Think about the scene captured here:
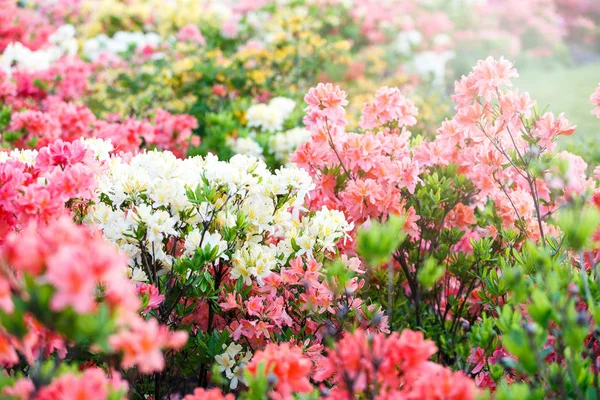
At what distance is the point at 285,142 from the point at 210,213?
77.8 inches

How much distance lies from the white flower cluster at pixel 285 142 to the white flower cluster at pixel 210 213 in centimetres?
170

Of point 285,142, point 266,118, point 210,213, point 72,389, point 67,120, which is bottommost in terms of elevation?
point 72,389

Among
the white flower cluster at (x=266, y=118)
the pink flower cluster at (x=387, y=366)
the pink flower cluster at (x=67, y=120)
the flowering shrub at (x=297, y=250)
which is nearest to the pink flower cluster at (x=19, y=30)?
the pink flower cluster at (x=67, y=120)

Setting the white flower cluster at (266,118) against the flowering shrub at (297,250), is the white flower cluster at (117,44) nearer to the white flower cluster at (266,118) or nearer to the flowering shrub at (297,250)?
the flowering shrub at (297,250)

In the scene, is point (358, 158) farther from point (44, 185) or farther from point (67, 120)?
point (67, 120)

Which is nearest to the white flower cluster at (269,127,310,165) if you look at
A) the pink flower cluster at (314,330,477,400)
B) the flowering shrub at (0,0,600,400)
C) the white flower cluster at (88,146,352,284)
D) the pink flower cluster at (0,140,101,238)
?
the flowering shrub at (0,0,600,400)

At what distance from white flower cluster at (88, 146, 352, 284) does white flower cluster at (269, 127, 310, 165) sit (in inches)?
67.0

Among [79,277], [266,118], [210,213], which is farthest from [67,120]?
[79,277]

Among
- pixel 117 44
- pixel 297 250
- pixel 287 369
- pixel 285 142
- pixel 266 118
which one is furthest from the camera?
pixel 117 44

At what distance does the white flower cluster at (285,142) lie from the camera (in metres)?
3.87

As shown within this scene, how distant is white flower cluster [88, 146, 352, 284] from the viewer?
190 cm

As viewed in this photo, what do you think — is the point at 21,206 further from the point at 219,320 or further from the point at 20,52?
the point at 20,52

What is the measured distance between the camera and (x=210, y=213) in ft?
6.53

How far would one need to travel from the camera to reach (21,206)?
1521 mm
